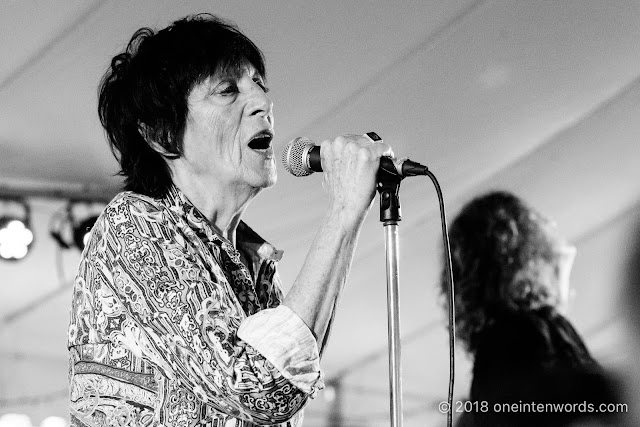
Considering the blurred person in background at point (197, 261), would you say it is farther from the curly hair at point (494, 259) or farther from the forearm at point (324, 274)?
the curly hair at point (494, 259)

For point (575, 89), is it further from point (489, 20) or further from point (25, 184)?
point (25, 184)

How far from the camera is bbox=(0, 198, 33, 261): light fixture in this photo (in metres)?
3.12

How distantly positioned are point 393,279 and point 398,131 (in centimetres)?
210

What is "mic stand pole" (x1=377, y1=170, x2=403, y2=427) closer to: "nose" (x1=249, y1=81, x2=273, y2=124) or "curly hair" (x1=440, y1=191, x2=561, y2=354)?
"nose" (x1=249, y1=81, x2=273, y2=124)

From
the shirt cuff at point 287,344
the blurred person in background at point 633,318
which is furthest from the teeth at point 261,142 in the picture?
the blurred person in background at point 633,318

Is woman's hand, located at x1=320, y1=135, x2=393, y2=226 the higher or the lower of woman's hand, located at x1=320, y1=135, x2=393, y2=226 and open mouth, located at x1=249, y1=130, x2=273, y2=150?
the lower

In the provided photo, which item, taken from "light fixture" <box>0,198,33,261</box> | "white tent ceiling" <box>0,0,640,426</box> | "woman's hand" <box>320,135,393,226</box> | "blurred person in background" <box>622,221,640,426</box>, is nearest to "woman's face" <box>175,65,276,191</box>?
"woman's hand" <box>320,135,393,226</box>

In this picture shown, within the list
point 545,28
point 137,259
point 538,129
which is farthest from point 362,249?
point 137,259

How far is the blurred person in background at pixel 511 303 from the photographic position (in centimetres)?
333

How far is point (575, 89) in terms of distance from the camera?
10.9ft

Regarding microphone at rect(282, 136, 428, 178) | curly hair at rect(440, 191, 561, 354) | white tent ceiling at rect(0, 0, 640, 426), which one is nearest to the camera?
microphone at rect(282, 136, 428, 178)

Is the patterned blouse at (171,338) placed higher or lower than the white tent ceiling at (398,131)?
lower

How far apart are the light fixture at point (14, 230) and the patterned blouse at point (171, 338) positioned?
1.96 metres

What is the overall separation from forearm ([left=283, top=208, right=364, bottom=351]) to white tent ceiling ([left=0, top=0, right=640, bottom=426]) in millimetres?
1874
